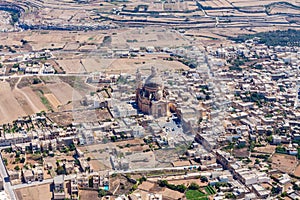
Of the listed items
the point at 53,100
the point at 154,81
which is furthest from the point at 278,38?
the point at 53,100

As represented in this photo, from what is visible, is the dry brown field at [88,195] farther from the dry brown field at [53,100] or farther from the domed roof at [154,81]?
the dry brown field at [53,100]

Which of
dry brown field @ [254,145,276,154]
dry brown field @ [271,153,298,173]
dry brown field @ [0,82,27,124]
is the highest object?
dry brown field @ [0,82,27,124]

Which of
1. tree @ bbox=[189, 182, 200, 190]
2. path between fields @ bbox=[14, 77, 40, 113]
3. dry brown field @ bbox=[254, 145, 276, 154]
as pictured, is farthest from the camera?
path between fields @ bbox=[14, 77, 40, 113]

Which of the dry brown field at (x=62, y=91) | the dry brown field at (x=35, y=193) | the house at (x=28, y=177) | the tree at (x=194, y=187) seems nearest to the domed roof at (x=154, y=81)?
the dry brown field at (x=62, y=91)

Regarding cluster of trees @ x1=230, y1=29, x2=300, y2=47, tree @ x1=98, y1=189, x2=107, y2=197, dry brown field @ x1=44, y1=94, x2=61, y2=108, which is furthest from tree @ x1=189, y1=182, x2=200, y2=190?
cluster of trees @ x1=230, y1=29, x2=300, y2=47

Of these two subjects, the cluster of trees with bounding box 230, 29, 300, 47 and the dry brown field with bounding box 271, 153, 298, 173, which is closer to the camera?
the dry brown field with bounding box 271, 153, 298, 173

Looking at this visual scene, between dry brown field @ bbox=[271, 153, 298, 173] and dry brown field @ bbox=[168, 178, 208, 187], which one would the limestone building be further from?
dry brown field @ bbox=[271, 153, 298, 173]

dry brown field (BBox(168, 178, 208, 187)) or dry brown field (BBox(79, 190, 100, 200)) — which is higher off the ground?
dry brown field (BBox(168, 178, 208, 187))
